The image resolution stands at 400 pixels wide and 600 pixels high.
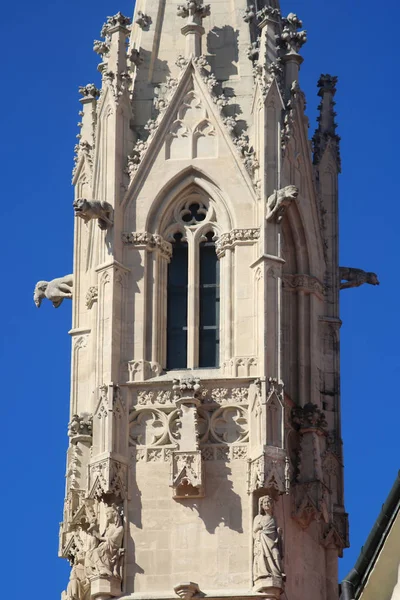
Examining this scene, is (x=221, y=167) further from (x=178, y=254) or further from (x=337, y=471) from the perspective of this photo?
(x=337, y=471)

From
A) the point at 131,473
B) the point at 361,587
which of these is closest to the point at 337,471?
the point at 131,473

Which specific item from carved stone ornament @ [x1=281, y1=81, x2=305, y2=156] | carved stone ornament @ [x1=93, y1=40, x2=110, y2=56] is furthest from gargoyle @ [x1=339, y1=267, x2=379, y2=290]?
carved stone ornament @ [x1=93, y1=40, x2=110, y2=56]

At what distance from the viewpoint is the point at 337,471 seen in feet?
147

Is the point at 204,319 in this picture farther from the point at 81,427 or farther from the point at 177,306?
the point at 81,427

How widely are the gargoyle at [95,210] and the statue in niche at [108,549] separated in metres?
4.88

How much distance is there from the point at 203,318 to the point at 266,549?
4.43m

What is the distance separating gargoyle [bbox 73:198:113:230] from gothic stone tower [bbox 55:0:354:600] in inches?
1.4

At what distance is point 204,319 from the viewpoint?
1740 inches

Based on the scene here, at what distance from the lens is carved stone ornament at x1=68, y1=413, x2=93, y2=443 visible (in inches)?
1727

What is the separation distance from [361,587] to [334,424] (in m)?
11.9

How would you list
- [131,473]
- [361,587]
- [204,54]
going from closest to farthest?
[361,587] < [131,473] < [204,54]

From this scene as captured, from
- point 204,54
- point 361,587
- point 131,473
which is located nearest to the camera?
point 361,587

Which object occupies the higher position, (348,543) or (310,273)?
(310,273)

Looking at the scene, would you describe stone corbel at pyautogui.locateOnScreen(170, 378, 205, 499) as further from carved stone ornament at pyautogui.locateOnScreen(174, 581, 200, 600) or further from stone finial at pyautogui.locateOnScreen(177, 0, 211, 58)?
stone finial at pyautogui.locateOnScreen(177, 0, 211, 58)
